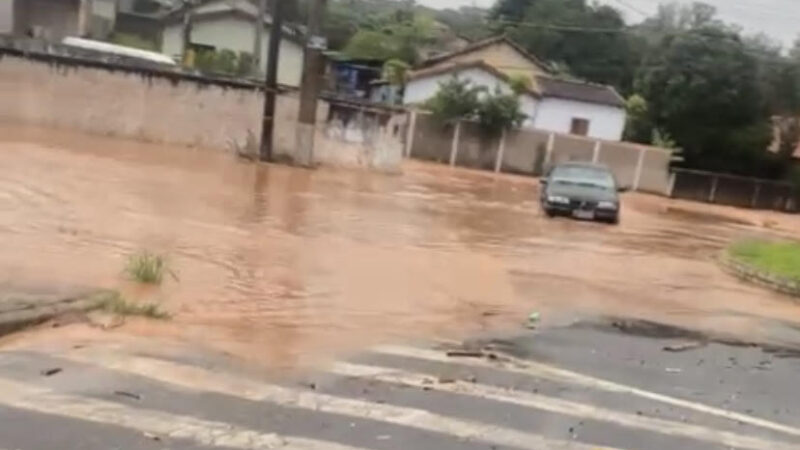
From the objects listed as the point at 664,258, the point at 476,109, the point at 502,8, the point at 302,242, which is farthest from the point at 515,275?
the point at 502,8

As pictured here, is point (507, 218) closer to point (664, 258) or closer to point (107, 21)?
point (664, 258)

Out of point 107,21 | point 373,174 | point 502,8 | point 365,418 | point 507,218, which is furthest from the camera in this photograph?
point 502,8

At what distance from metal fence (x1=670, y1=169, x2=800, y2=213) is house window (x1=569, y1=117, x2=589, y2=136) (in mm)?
6521

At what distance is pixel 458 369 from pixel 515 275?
8.38 m

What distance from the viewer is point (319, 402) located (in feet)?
27.2

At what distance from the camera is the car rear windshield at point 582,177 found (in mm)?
31078

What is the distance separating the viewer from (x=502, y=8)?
289ft

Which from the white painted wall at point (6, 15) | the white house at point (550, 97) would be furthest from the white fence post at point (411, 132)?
the white painted wall at point (6, 15)

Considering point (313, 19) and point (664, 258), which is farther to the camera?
point (313, 19)

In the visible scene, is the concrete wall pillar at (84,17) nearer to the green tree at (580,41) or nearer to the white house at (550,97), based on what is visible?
the white house at (550,97)

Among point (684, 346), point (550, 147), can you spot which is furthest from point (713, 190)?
point (684, 346)

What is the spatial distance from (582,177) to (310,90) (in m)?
8.64

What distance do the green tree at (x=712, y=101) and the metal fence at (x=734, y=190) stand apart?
162cm

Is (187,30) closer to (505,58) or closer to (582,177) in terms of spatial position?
(505,58)
